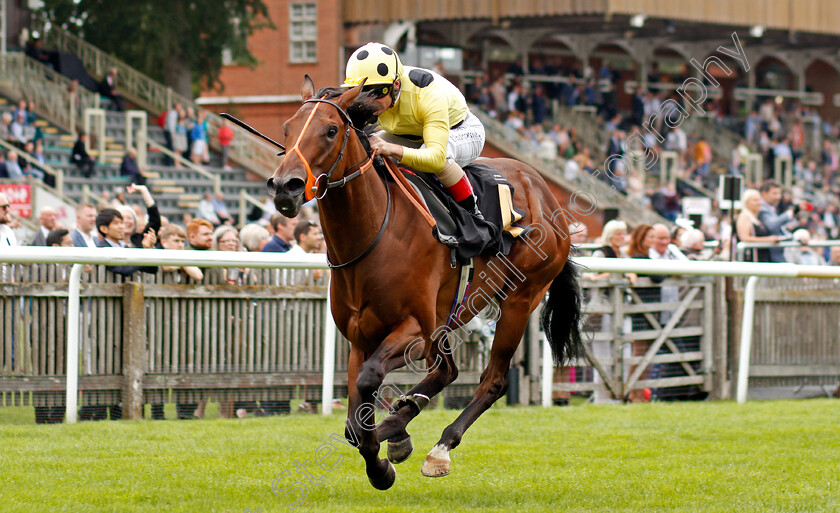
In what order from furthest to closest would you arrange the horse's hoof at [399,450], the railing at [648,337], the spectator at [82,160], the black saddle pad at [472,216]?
the spectator at [82,160] → the railing at [648,337] → the black saddle pad at [472,216] → the horse's hoof at [399,450]

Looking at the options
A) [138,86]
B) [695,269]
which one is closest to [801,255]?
[695,269]

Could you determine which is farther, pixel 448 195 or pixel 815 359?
pixel 815 359

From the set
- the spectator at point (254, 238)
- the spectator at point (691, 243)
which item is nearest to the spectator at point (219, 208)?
the spectator at point (254, 238)

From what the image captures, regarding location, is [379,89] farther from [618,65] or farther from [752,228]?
[618,65]

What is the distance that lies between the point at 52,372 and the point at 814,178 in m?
25.6

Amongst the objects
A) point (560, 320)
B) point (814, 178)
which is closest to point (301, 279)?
point (560, 320)

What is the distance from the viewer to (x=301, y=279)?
27.1ft

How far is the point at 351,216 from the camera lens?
5137mm

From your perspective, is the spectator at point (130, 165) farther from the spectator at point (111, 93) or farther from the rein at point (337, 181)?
the rein at point (337, 181)

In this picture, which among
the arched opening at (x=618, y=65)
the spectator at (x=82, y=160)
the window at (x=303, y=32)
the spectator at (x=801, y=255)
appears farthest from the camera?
the arched opening at (x=618, y=65)

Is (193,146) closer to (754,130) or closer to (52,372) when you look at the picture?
(52,372)

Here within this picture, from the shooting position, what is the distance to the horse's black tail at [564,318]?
7.07 metres

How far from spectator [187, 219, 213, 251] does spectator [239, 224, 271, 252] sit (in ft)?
2.75

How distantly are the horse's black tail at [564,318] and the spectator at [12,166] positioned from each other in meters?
11.2
